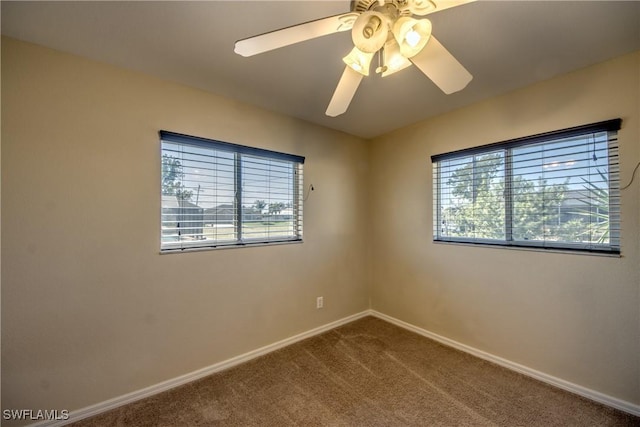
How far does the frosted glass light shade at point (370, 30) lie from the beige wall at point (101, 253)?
60.7 inches

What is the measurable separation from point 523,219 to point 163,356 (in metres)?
2.96

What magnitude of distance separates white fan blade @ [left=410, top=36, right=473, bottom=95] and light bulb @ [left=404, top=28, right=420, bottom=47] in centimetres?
10

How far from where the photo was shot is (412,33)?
1.03 m

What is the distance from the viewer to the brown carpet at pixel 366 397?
5.40 feet

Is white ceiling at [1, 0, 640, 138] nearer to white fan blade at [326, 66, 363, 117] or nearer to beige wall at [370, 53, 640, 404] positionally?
beige wall at [370, 53, 640, 404]

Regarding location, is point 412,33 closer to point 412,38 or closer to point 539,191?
point 412,38

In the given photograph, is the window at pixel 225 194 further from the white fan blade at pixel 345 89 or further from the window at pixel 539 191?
the window at pixel 539 191

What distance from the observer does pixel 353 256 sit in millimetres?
3242

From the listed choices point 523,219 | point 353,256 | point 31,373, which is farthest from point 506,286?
point 31,373

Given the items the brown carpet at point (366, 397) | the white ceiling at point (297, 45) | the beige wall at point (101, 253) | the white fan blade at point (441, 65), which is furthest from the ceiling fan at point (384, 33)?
the brown carpet at point (366, 397)

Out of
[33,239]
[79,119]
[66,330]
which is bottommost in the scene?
[66,330]

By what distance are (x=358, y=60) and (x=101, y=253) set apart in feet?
6.32

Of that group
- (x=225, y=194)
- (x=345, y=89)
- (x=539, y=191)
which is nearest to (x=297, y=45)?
(x=345, y=89)

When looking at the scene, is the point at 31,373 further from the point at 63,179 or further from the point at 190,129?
the point at 190,129
